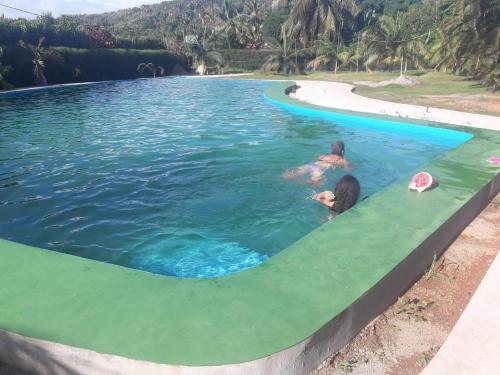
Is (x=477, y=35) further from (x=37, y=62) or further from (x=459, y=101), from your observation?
(x=37, y=62)

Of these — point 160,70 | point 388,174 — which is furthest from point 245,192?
point 160,70

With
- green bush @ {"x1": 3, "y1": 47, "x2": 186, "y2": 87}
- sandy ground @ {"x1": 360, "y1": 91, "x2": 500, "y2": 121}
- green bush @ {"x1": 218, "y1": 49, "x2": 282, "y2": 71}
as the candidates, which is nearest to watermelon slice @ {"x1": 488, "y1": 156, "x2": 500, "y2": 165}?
sandy ground @ {"x1": 360, "y1": 91, "x2": 500, "y2": 121}

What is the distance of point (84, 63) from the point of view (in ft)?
118

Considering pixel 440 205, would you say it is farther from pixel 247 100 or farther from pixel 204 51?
pixel 204 51

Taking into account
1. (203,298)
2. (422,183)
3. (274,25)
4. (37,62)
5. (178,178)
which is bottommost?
(178,178)

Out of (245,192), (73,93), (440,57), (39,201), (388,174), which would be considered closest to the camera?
(39,201)

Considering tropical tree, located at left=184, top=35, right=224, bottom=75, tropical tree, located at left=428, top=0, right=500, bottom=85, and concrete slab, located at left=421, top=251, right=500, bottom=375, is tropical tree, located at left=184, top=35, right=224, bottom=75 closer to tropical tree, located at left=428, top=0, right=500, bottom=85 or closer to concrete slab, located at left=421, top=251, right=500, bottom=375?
tropical tree, located at left=428, top=0, right=500, bottom=85

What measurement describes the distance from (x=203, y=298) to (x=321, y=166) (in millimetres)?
6477

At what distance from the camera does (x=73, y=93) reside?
26859mm

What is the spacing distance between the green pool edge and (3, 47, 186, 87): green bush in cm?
3049

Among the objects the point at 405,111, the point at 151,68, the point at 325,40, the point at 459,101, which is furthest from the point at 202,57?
the point at 405,111

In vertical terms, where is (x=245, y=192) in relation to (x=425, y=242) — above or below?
below

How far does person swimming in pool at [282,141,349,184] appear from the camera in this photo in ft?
30.2

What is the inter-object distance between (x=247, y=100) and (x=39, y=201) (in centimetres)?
1545
